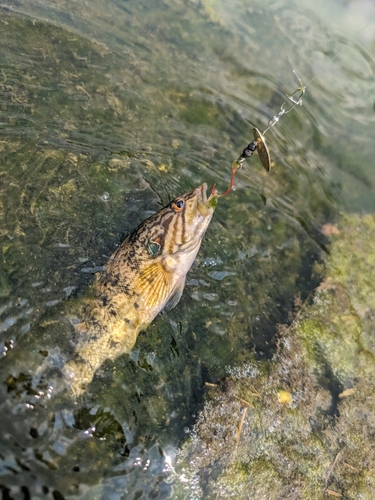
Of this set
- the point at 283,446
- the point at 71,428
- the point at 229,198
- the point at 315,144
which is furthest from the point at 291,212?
the point at 71,428

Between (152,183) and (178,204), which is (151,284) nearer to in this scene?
(178,204)

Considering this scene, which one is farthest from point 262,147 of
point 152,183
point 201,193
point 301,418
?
point 301,418

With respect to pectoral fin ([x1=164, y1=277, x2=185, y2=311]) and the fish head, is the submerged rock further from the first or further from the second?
the fish head

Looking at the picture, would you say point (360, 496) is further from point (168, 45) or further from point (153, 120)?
point (168, 45)

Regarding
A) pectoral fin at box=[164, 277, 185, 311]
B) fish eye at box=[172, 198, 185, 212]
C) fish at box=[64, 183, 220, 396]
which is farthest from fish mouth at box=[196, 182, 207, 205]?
pectoral fin at box=[164, 277, 185, 311]

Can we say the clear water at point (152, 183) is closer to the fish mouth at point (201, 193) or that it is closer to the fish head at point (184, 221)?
the fish head at point (184, 221)

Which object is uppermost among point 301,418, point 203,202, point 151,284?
point 203,202
